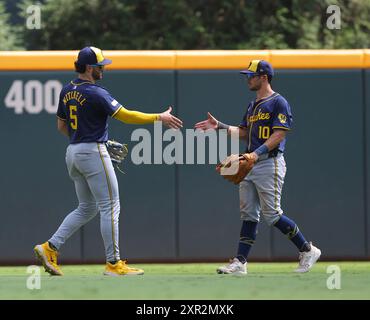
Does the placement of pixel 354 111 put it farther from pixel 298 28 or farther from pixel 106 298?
pixel 298 28

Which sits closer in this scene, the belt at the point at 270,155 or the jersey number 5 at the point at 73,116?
the jersey number 5 at the point at 73,116

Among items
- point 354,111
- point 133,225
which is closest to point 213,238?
point 133,225

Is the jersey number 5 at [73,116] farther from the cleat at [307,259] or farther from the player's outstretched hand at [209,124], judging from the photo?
the cleat at [307,259]

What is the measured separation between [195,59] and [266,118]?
1800mm

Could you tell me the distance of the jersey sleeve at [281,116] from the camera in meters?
7.79

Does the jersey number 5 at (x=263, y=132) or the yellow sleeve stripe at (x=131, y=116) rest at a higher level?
the yellow sleeve stripe at (x=131, y=116)

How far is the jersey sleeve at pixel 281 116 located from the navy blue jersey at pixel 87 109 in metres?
1.20

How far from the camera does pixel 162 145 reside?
945 centimetres

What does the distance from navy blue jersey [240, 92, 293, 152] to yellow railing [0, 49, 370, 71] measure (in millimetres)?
1524

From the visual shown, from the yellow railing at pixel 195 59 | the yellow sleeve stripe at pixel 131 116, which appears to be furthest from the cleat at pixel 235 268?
the yellow railing at pixel 195 59

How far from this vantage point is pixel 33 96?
31.2 feet

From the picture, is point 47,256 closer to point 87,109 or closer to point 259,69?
point 87,109

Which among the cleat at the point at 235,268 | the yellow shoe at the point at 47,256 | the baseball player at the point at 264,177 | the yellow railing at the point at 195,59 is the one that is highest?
the yellow railing at the point at 195,59

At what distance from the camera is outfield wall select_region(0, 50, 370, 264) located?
953 cm
